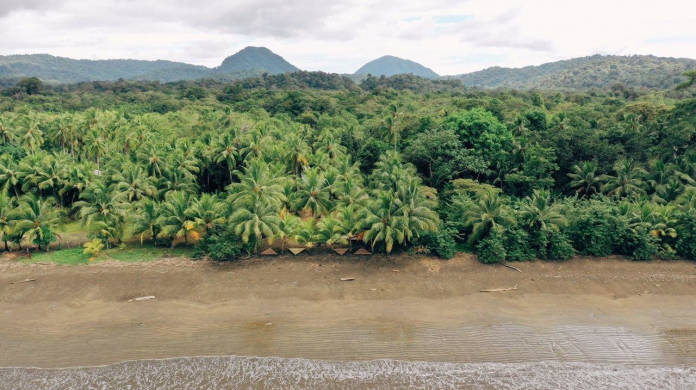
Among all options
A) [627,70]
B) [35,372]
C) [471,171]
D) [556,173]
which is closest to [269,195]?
[35,372]

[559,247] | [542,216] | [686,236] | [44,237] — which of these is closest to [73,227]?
[44,237]

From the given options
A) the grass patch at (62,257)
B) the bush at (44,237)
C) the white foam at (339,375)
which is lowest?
the white foam at (339,375)

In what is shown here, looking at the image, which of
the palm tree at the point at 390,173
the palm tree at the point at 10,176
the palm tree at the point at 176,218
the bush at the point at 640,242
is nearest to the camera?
the bush at the point at 640,242

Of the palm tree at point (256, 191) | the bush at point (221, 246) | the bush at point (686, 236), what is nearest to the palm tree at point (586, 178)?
the bush at point (686, 236)

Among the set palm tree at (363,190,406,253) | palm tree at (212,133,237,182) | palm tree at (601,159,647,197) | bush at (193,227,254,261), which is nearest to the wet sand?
bush at (193,227,254,261)

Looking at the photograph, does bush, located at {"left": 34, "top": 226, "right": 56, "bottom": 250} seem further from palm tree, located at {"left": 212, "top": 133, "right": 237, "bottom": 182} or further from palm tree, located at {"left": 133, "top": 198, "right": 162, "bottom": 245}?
palm tree, located at {"left": 212, "top": 133, "right": 237, "bottom": 182}

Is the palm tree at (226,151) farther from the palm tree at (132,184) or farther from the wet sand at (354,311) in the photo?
the wet sand at (354,311)
